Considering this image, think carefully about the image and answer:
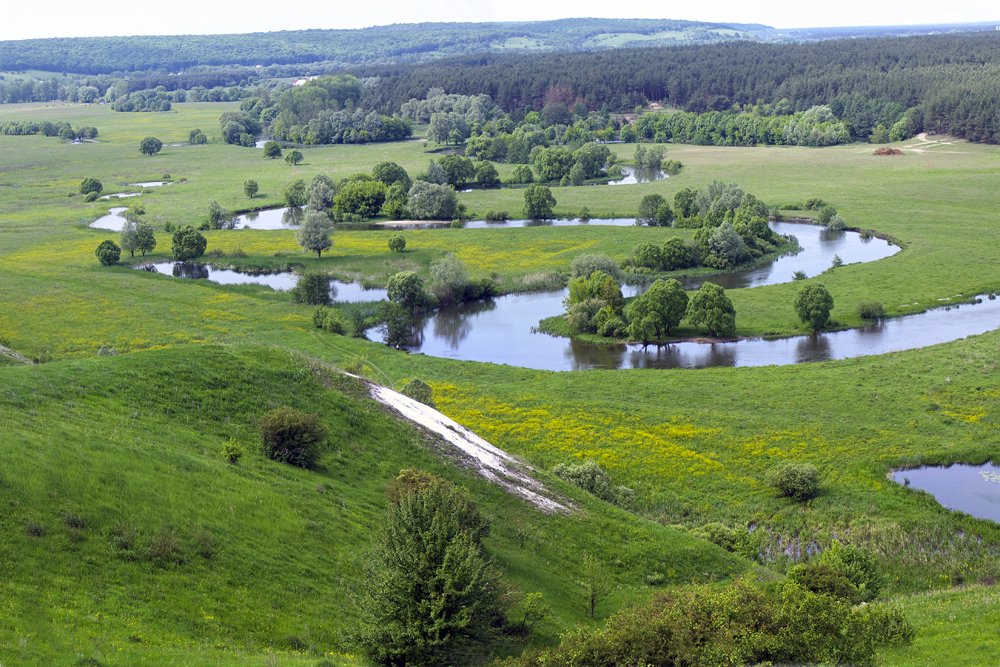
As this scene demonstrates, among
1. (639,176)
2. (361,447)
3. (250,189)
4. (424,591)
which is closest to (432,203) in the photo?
(250,189)

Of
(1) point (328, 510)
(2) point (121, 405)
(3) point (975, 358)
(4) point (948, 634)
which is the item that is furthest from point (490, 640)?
(3) point (975, 358)

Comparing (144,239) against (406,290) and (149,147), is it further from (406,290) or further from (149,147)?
(149,147)

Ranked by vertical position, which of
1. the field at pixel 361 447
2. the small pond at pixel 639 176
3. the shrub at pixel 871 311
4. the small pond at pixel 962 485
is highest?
the field at pixel 361 447

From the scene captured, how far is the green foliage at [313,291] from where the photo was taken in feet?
279

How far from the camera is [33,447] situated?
28.0 m

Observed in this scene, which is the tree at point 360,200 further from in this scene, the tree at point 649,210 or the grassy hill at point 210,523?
the grassy hill at point 210,523

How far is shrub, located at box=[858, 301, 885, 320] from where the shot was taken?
257 ft

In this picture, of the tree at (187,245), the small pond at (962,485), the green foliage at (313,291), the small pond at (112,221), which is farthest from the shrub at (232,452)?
the small pond at (112,221)

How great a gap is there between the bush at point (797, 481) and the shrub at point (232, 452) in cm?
2463

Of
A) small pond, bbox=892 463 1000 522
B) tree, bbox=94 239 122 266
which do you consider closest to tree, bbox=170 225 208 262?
tree, bbox=94 239 122 266

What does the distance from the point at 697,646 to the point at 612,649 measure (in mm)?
2024

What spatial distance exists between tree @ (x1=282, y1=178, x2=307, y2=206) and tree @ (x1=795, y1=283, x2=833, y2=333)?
281 ft

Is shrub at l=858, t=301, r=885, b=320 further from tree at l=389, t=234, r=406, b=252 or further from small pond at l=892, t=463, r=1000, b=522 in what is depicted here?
tree at l=389, t=234, r=406, b=252

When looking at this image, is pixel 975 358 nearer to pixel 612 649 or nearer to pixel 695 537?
pixel 695 537
